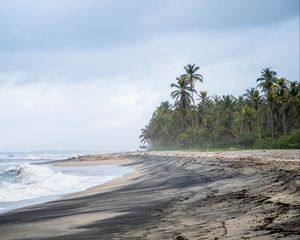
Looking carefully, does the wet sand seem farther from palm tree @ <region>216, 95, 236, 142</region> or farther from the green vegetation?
palm tree @ <region>216, 95, 236, 142</region>

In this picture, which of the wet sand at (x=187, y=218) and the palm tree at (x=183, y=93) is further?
the palm tree at (x=183, y=93)

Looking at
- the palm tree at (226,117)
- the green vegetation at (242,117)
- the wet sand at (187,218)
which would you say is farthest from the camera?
the palm tree at (226,117)

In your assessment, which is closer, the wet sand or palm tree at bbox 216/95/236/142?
the wet sand

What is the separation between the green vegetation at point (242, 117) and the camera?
1959 inches

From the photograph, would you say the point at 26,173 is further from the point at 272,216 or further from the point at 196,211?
the point at 272,216

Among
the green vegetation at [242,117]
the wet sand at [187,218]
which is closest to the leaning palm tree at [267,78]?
the green vegetation at [242,117]

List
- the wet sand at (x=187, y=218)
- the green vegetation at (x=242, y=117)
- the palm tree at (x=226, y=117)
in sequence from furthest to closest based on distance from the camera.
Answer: the palm tree at (x=226, y=117), the green vegetation at (x=242, y=117), the wet sand at (x=187, y=218)

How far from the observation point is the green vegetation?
49750 mm

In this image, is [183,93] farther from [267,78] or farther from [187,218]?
[187,218]

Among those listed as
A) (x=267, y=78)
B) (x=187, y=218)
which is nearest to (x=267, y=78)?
(x=267, y=78)

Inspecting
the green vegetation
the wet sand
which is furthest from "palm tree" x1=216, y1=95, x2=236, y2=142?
the wet sand

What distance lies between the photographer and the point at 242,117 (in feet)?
206

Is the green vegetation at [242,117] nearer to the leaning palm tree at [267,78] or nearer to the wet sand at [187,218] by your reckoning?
the leaning palm tree at [267,78]

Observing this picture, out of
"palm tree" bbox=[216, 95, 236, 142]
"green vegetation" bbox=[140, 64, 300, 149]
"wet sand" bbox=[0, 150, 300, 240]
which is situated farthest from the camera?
"palm tree" bbox=[216, 95, 236, 142]
